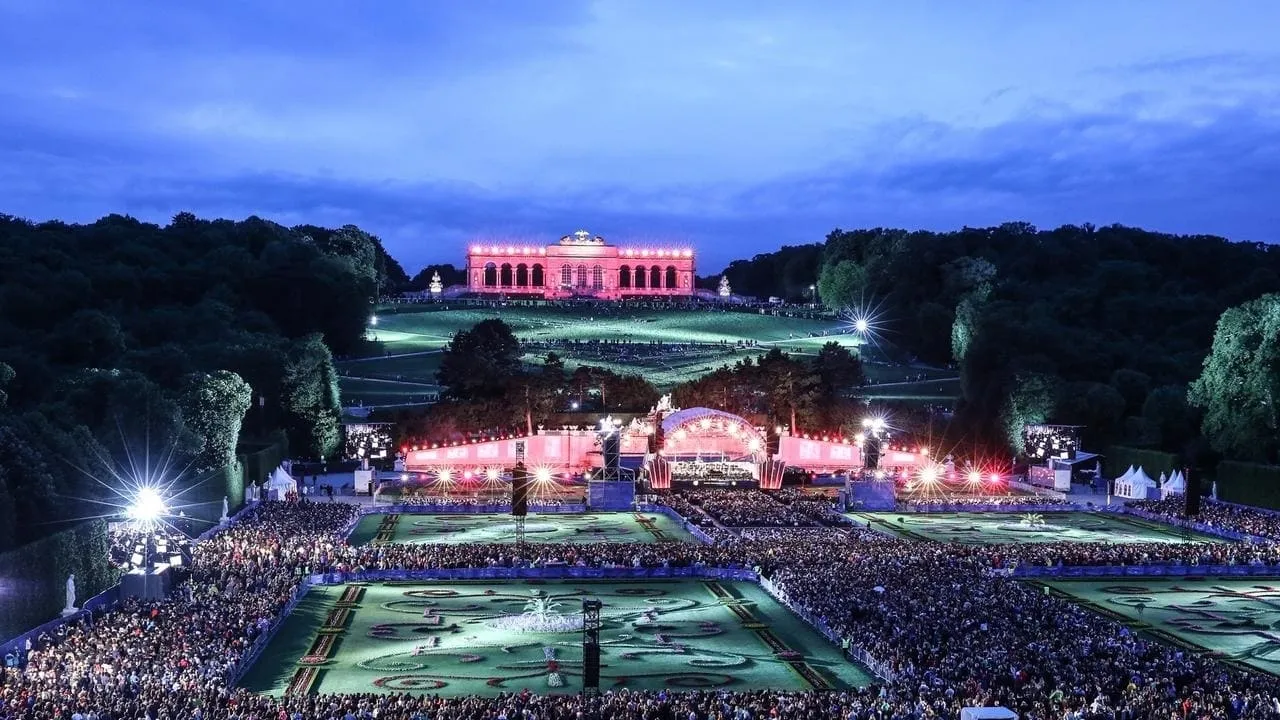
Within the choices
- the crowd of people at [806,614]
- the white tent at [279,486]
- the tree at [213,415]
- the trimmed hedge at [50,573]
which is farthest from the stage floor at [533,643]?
the white tent at [279,486]

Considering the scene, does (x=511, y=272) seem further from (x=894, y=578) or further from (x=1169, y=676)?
(x=1169, y=676)

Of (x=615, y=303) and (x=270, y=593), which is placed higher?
(x=615, y=303)

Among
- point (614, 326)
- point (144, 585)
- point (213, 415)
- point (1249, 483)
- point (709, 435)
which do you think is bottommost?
point (144, 585)

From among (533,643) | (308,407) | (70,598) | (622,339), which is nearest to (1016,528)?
(533,643)

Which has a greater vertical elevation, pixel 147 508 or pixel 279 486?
pixel 147 508

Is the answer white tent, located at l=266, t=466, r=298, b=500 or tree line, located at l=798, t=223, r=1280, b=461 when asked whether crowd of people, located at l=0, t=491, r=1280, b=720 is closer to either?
white tent, located at l=266, t=466, r=298, b=500

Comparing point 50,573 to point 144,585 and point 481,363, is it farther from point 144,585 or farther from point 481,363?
point 481,363

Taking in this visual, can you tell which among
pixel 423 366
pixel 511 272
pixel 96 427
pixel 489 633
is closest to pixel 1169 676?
pixel 489 633
